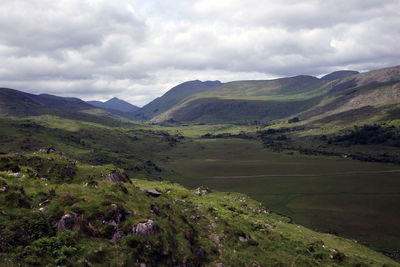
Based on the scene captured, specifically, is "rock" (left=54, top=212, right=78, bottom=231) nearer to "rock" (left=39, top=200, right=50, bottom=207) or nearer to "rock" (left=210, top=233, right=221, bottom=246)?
"rock" (left=39, top=200, right=50, bottom=207)

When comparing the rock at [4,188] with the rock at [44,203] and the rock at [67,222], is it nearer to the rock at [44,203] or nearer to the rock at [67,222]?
the rock at [44,203]

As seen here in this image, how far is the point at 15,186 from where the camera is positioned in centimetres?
2598

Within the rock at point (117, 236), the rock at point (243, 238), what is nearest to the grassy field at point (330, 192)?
the rock at point (243, 238)

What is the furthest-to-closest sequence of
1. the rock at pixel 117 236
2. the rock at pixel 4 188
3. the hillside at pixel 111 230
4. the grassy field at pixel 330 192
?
the grassy field at pixel 330 192 < the rock at pixel 4 188 < the rock at pixel 117 236 < the hillside at pixel 111 230

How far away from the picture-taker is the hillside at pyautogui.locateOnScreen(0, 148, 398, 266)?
21.0m

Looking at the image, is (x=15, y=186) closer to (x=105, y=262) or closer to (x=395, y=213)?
(x=105, y=262)

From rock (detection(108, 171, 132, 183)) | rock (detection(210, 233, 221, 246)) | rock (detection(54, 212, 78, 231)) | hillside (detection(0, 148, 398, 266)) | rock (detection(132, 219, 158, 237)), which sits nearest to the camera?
hillside (detection(0, 148, 398, 266))

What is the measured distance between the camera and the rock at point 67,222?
23141mm

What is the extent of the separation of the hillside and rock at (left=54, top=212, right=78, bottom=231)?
A: 0.27 feet

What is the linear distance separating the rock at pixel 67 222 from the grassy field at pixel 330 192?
7855 centimetres

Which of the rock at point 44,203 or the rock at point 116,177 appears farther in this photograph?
the rock at point 116,177

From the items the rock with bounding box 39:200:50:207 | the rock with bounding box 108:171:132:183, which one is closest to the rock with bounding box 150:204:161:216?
the rock with bounding box 39:200:50:207

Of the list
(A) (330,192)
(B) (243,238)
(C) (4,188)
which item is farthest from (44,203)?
(A) (330,192)

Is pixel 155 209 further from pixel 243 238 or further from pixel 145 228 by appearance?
pixel 243 238
